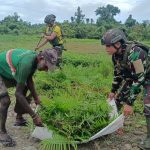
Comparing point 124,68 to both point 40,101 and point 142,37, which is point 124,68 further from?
point 142,37

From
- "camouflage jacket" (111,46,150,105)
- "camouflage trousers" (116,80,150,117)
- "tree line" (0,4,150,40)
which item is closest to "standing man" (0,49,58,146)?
"camouflage jacket" (111,46,150,105)

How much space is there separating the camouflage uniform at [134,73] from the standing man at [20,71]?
888 millimetres

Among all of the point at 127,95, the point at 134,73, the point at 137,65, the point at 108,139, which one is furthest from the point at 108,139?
the point at 137,65

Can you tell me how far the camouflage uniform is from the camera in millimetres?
4727

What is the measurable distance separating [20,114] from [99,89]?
216cm

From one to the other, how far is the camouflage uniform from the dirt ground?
565 mm

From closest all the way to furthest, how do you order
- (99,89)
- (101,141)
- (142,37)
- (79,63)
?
(101,141), (99,89), (79,63), (142,37)

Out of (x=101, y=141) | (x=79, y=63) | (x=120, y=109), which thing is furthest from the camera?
(x=79, y=63)

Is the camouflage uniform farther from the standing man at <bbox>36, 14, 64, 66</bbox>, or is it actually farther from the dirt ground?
the standing man at <bbox>36, 14, 64, 66</bbox>

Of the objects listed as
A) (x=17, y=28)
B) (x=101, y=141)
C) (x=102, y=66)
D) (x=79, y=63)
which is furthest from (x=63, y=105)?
(x=17, y=28)

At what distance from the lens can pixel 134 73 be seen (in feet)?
15.9

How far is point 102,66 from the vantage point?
9789 mm

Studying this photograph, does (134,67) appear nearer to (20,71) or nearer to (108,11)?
(20,71)

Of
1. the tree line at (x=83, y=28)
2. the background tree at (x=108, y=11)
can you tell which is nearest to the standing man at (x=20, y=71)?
the tree line at (x=83, y=28)
